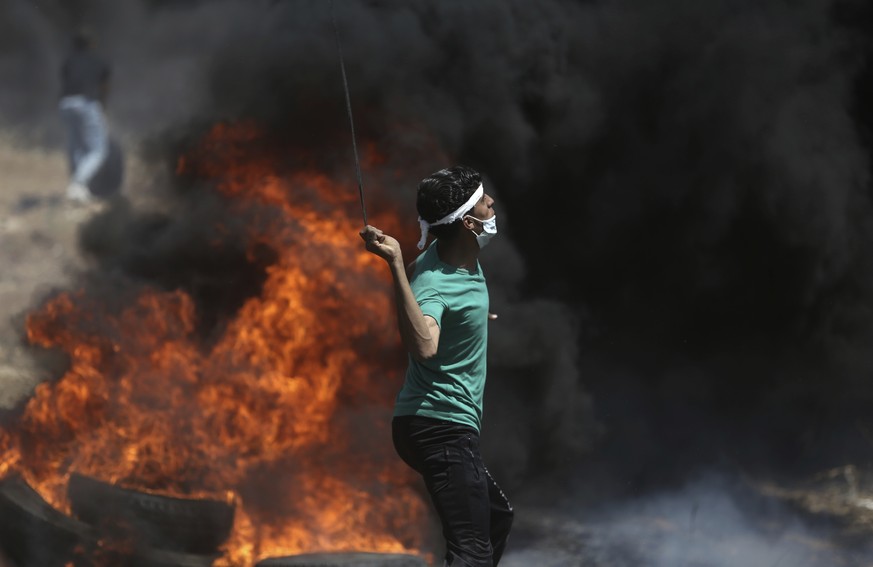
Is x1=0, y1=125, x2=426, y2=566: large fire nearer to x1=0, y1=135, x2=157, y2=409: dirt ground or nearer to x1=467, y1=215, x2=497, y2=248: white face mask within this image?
x1=0, y1=135, x2=157, y2=409: dirt ground

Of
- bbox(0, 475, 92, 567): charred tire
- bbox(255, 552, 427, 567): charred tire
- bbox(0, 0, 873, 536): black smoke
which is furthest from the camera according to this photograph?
bbox(0, 0, 873, 536): black smoke

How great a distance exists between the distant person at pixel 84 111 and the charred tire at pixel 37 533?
7.96ft

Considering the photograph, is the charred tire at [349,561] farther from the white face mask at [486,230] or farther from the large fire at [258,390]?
the white face mask at [486,230]

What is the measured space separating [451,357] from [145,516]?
4225mm

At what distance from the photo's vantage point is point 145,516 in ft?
24.5

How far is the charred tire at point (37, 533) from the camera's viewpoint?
7410 millimetres

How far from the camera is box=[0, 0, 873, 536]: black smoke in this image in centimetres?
866

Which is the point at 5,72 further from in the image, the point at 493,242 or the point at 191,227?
the point at 493,242

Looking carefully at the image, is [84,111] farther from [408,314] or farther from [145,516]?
[408,314]

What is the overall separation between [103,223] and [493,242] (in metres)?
3.24

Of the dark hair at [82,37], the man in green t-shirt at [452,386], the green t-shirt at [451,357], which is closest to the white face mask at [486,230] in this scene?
the man in green t-shirt at [452,386]

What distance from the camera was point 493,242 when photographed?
359 inches

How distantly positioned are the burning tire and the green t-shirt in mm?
3872

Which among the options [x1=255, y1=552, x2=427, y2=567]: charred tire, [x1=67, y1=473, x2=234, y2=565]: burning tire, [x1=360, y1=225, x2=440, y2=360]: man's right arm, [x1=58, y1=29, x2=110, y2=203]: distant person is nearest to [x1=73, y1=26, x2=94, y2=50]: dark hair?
[x1=58, y1=29, x2=110, y2=203]: distant person
